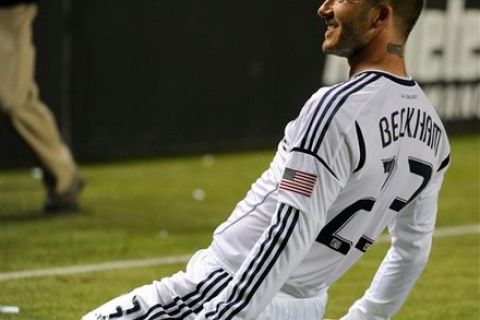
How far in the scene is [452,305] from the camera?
770cm

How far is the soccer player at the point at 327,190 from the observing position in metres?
3.92

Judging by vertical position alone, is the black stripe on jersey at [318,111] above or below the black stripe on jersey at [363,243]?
above

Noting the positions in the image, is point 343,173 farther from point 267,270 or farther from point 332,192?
point 267,270

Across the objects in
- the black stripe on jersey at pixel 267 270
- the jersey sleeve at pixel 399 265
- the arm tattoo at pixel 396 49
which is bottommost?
the jersey sleeve at pixel 399 265

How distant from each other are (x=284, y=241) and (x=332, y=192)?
22cm

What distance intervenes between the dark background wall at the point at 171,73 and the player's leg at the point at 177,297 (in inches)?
320

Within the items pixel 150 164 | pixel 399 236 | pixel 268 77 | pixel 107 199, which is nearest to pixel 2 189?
pixel 107 199

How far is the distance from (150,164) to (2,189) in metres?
2.10

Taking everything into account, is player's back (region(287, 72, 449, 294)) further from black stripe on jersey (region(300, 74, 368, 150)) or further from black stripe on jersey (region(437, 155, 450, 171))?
black stripe on jersey (region(437, 155, 450, 171))

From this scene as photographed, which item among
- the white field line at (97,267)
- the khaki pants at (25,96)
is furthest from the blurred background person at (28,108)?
the white field line at (97,267)

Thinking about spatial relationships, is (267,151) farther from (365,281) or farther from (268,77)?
(365,281)

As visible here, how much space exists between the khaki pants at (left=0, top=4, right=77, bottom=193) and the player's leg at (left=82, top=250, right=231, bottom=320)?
5.94 meters

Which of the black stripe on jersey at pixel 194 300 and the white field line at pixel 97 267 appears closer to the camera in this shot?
the black stripe on jersey at pixel 194 300

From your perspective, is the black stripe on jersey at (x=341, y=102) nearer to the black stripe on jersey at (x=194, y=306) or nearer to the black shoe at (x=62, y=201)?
the black stripe on jersey at (x=194, y=306)
